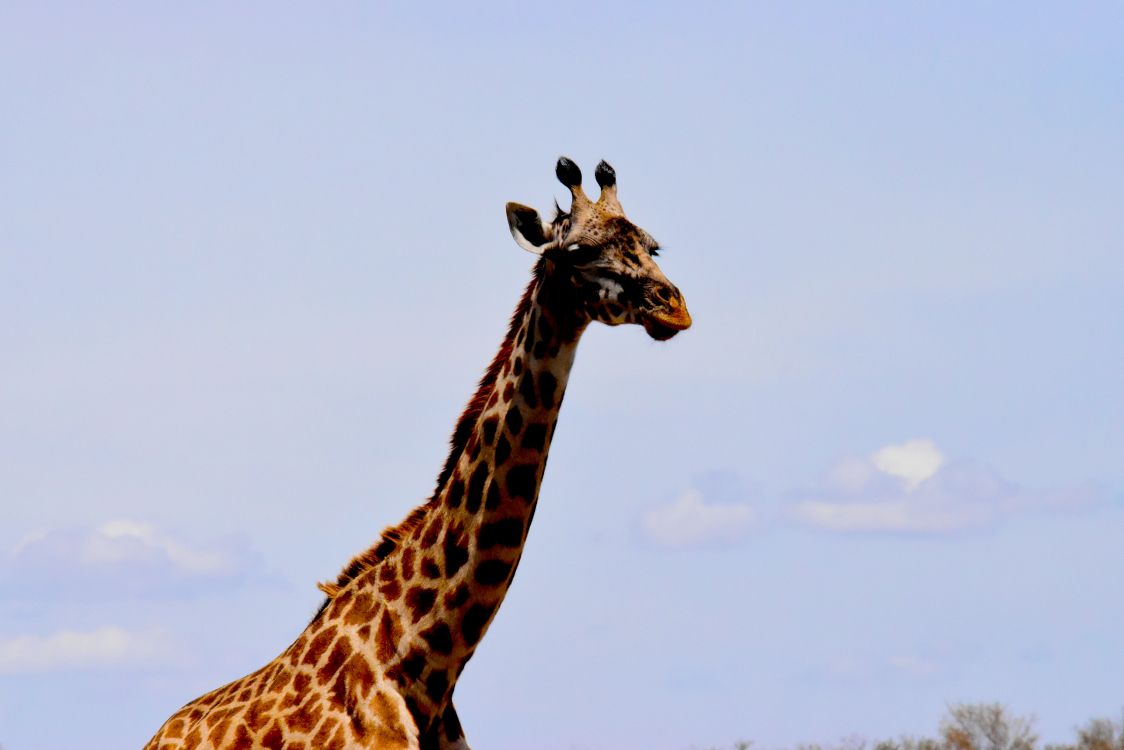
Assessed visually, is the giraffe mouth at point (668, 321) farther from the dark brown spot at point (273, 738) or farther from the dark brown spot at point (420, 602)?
the dark brown spot at point (273, 738)

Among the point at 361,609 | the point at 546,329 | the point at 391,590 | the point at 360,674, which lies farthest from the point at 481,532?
the point at 546,329

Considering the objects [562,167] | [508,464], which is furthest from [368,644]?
[562,167]

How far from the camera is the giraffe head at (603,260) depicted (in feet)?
36.9

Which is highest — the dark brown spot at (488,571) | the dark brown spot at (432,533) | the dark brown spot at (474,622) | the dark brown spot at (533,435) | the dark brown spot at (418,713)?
the dark brown spot at (533,435)

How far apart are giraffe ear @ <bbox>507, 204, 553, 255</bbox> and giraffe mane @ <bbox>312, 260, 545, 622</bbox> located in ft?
0.94

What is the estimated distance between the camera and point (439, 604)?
11.8 m

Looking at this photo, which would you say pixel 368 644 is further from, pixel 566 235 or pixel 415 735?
pixel 566 235

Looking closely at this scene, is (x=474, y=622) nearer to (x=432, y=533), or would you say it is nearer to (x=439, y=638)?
(x=439, y=638)

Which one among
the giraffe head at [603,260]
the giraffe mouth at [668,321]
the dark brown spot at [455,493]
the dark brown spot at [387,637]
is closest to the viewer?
the giraffe mouth at [668,321]

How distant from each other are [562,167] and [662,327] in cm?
160

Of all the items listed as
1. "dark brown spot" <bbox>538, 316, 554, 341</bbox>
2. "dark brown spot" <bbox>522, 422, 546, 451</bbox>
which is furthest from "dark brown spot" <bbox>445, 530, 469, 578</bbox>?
"dark brown spot" <bbox>538, 316, 554, 341</bbox>

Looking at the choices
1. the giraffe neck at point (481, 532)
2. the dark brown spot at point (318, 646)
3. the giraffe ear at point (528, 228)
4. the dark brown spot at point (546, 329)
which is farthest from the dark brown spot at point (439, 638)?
the giraffe ear at point (528, 228)

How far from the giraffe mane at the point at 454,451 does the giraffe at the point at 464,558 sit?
118 mm

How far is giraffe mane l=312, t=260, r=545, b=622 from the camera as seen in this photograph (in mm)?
12281
